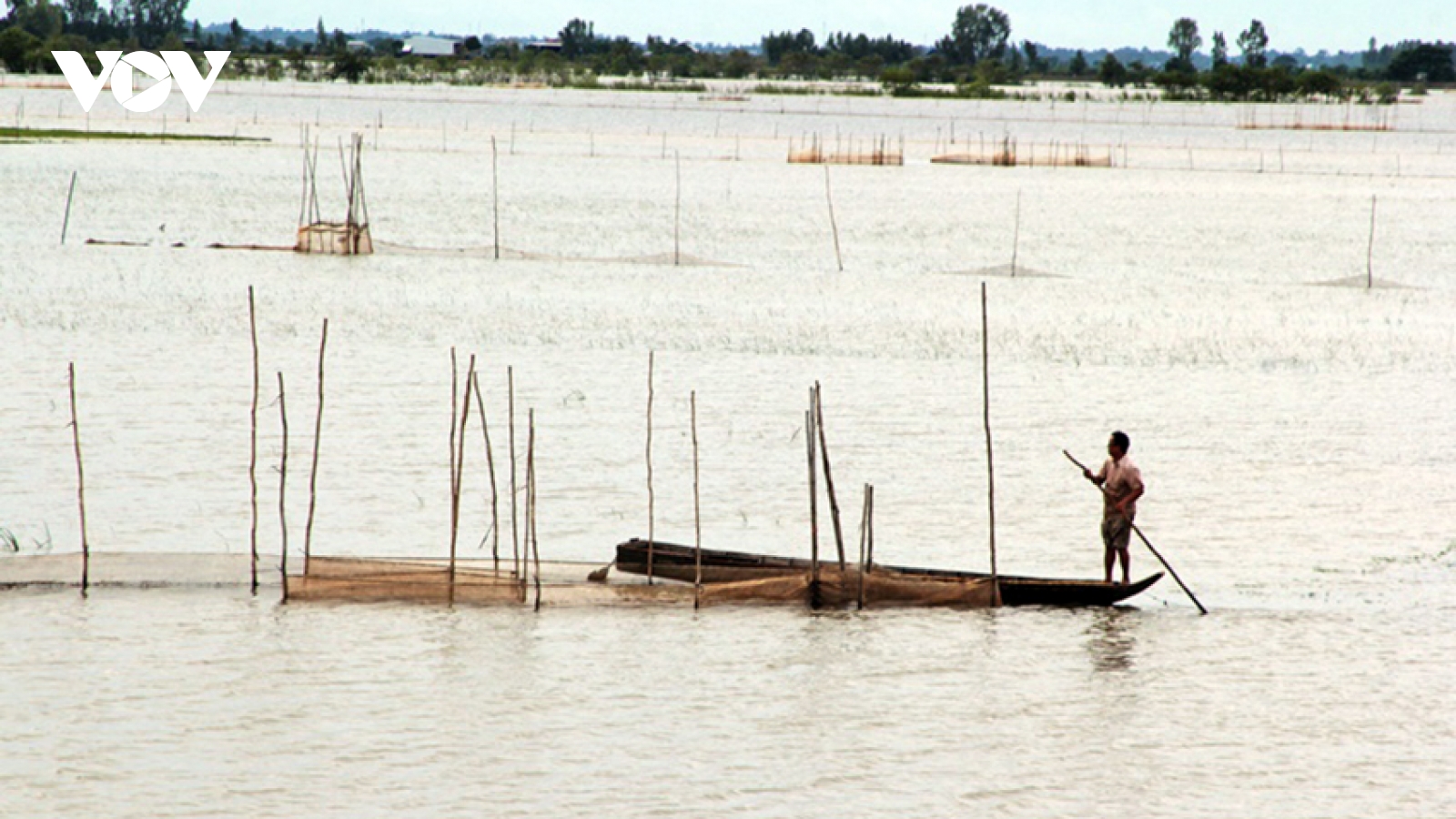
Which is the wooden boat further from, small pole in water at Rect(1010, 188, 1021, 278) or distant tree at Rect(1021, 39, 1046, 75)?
distant tree at Rect(1021, 39, 1046, 75)

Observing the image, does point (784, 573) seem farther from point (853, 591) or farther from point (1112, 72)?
point (1112, 72)

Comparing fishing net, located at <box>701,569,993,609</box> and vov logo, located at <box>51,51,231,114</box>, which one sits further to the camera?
vov logo, located at <box>51,51,231,114</box>

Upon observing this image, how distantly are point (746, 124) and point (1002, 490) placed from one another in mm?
47631

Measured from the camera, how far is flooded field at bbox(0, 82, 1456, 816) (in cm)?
723

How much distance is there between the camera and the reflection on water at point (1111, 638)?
27.9 feet

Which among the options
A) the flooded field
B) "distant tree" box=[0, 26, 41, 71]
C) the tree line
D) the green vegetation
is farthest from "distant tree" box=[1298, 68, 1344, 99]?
the flooded field

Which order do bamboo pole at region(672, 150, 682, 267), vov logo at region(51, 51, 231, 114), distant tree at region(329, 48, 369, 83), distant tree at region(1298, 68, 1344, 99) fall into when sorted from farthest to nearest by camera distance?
distant tree at region(329, 48, 369, 83) → distant tree at region(1298, 68, 1344, 99) → vov logo at region(51, 51, 231, 114) → bamboo pole at region(672, 150, 682, 267)

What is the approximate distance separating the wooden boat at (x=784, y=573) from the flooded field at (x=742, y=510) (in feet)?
0.43

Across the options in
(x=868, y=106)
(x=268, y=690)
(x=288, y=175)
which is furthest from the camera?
(x=868, y=106)

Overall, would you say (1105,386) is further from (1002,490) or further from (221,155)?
(221,155)

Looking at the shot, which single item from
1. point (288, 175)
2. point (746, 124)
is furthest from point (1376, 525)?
point (746, 124)

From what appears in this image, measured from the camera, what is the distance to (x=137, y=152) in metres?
37.5

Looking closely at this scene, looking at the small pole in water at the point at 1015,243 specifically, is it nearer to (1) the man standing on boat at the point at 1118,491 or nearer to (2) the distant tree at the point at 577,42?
(1) the man standing on boat at the point at 1118,491

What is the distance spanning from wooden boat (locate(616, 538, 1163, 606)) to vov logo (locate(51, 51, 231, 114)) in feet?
162
